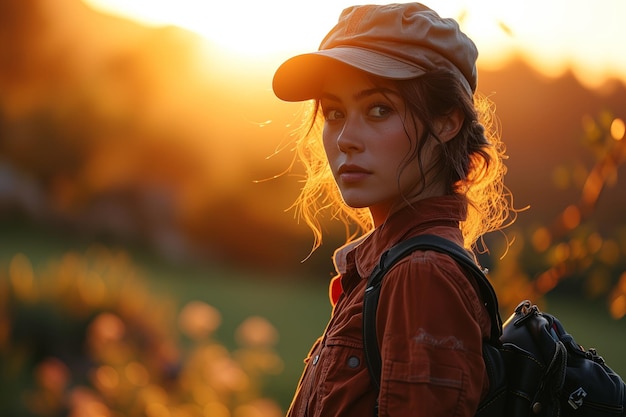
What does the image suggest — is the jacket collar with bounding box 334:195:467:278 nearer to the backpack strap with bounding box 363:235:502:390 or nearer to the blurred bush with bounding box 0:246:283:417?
the backpack strap with bounding box 363:235:502:390

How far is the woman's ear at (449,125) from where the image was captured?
1663 millimetres

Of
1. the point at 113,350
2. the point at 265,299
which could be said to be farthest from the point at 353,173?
the point at 265,299

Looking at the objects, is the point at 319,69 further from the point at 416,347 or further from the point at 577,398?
the point at 577,398

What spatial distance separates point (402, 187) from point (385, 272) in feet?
0.73

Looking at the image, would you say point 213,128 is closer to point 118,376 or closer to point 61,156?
point 61,156

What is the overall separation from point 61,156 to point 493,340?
4.25 metres

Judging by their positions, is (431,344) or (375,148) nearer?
(431,344)

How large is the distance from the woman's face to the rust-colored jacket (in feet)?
0.25

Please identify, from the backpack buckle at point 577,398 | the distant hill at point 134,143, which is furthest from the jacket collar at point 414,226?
the distant hill at point 134,143

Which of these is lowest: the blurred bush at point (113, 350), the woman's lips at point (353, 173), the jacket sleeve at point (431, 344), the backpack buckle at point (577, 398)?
the blurred bush at point (113, 350)

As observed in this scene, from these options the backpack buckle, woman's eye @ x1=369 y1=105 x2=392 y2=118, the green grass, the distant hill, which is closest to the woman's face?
woman's eye @ x1=369 y1=105 x2=392 y2=118

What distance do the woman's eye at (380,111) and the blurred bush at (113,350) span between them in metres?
2.67

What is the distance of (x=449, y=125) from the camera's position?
1.68m

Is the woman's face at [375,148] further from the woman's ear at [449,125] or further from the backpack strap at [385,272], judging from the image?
the backpack strap at [385,272]
